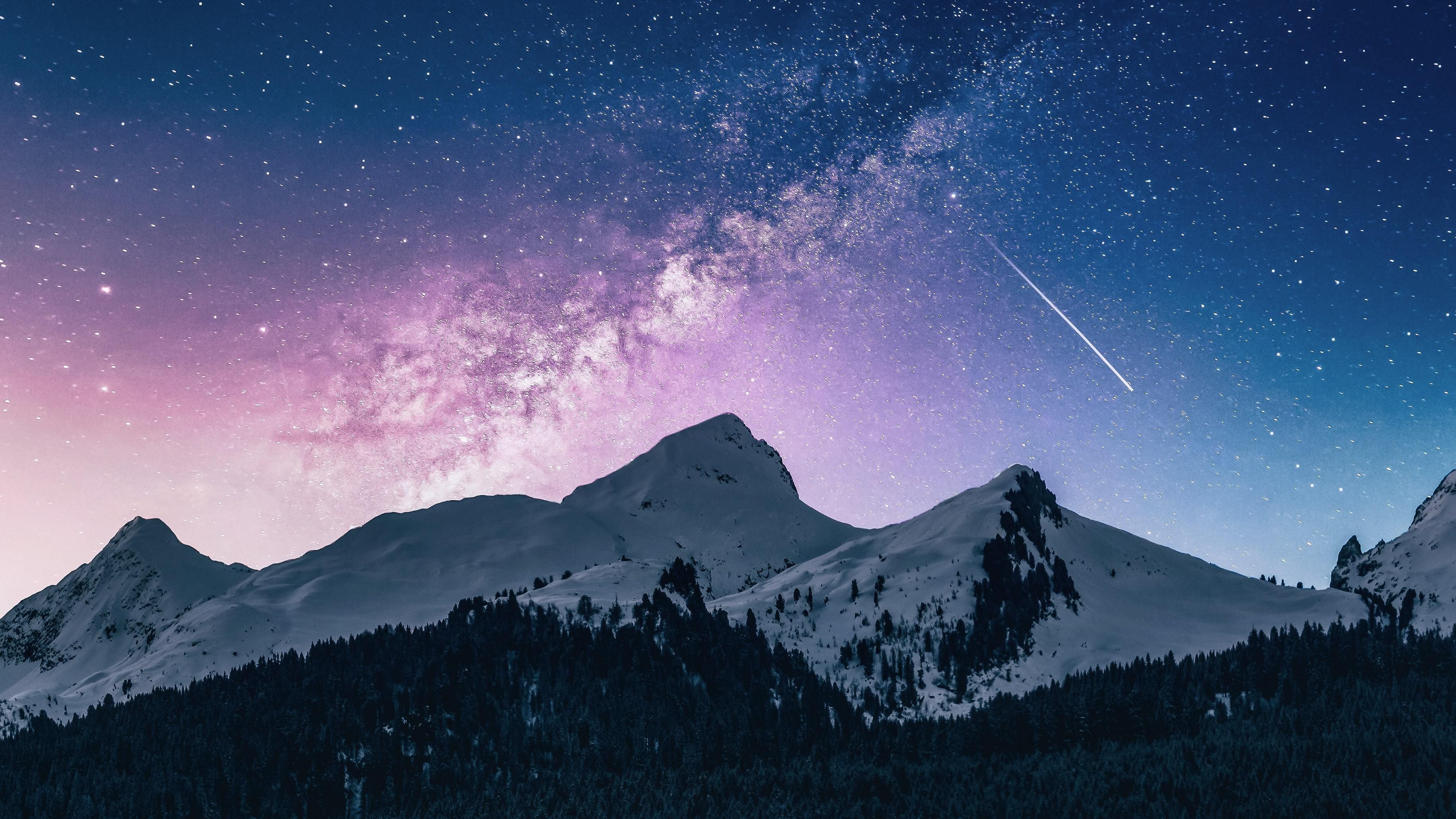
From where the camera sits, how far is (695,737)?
130 m

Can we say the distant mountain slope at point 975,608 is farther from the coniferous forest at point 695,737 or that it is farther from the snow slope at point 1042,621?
the coniferous forest at point 695,737

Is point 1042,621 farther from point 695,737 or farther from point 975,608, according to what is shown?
point 695,737

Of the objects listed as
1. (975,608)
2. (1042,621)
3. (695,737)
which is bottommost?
(695,737)

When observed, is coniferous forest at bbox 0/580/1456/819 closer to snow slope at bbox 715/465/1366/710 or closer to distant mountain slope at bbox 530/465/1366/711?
distant mountain slope at bbox 530/465/1366/711

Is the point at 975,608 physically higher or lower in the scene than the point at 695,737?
higher

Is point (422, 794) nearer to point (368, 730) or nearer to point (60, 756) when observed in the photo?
point (368, 730)

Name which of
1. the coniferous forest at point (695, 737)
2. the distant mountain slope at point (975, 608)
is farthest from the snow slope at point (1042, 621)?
the coniferous forest at point (695, 737)

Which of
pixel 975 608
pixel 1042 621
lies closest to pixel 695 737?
pixel 975 608

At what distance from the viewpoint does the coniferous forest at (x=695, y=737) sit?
109m

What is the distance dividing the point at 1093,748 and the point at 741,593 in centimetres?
8481

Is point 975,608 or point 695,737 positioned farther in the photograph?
point 975,608

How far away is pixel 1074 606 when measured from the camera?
173125mm

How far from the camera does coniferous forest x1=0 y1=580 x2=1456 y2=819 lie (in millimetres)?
108812

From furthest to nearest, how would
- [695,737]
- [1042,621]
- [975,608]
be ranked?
[1042,621]
[975,608]
[695,737]
